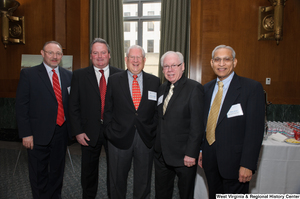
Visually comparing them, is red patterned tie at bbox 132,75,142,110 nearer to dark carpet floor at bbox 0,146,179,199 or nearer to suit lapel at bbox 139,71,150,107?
suit lapel at bbox 139,71,150,107

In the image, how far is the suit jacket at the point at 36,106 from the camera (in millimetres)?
2055

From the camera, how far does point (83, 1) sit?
5035mm

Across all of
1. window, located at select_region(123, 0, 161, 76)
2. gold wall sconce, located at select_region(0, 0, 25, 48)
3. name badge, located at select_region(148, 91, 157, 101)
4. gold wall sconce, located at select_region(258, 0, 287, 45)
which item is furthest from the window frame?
name badge, located at select_region(148, 91, 157, 101)

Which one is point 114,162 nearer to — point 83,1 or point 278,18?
point 278,18

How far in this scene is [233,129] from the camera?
60.9 inches

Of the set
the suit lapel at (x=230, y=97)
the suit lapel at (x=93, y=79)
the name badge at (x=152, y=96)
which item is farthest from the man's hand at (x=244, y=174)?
the suit lapel at (x=93, y=79)

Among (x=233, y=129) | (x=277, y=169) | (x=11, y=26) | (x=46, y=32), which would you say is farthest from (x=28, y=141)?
(x=11, y=26)

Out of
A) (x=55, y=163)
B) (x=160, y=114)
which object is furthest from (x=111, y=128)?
(x=55, y=163)

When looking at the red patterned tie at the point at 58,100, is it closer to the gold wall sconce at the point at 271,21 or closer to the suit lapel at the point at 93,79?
the suit lapel at the point at 93,79

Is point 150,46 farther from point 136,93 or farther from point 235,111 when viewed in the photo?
point 235,111

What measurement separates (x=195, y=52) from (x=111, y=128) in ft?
10.9

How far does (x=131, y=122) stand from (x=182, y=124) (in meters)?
0.49

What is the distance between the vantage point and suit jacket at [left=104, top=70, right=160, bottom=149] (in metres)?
1.91

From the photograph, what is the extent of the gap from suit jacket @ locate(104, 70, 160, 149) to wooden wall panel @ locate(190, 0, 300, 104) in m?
2.96
